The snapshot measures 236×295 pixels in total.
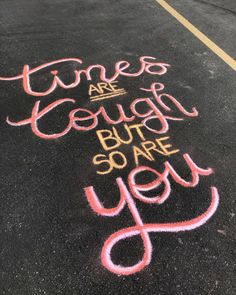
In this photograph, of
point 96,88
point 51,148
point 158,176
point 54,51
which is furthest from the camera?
point 54,51

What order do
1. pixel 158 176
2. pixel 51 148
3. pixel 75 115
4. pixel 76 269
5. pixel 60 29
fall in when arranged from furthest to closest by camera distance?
pixel 60 29 → pixel 75 115 → pixel 51 148 → pixel 158 176 → pixel 76 269

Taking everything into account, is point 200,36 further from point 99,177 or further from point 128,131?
point 99,177

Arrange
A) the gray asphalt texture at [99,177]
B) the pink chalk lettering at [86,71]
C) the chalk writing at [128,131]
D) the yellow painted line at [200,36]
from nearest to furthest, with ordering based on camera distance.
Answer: the gray asphalt texture at [99,177] → the chalk writing at [128,131] → the pink chalk lettering at [86,71] → the yellow painted line at [200,36]

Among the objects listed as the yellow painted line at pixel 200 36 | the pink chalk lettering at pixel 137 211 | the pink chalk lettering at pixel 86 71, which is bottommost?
the pink chalk lettering at pixel 137 211

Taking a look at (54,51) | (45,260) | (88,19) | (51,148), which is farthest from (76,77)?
(45,260)

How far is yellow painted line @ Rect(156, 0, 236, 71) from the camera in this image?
16.3 feet

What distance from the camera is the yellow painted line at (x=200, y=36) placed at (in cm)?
496

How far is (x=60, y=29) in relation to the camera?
556 centimetres

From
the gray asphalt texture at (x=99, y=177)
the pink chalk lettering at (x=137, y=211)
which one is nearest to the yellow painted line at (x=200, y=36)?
the gray asphalt texture at (x=99, y=177)

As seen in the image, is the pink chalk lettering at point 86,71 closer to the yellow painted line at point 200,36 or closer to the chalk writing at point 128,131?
the chalk writing at point 128,131

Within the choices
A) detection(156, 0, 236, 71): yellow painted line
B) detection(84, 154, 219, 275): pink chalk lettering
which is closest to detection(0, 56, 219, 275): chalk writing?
detection(84, 154, 219, 275): pink chalk lettering

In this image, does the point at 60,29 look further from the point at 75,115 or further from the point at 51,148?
the point at 51,148

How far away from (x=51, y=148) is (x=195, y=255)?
5.36ft

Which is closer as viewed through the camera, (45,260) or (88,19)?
A: (45,260)
